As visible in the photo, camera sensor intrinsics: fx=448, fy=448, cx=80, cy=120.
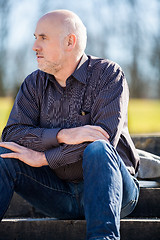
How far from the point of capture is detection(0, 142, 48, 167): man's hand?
2.29 metres

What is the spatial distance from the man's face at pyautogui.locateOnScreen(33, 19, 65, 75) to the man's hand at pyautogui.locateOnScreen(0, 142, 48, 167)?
1.50ft

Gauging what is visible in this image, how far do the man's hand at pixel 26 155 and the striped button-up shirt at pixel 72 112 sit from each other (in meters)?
0.04

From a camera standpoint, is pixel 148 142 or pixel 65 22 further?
pixel 148 142

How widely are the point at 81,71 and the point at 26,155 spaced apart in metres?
0.59

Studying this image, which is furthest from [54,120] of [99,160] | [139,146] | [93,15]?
[93,15]

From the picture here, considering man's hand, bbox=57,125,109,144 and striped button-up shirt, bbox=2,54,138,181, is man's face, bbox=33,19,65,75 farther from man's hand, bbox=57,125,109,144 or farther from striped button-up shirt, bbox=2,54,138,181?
man's hand, bbox=57,125,109,144

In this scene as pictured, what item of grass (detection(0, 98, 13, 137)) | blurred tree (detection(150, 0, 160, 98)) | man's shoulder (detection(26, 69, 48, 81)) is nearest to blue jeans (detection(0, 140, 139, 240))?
man's shoulder (detection(26, 69, 48, 81))

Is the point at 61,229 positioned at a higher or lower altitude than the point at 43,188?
lower

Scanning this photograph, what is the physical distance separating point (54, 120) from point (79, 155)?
0.31m

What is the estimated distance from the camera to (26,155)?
2.33 m

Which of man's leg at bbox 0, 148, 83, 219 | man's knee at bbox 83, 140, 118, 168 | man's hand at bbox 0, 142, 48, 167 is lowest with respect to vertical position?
man's leg at bbox 0, 148, 83, 219

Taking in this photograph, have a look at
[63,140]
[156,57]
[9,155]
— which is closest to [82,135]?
[63,140]

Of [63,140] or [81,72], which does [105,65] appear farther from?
[63,140]

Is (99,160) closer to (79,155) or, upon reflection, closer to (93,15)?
(79,155)
